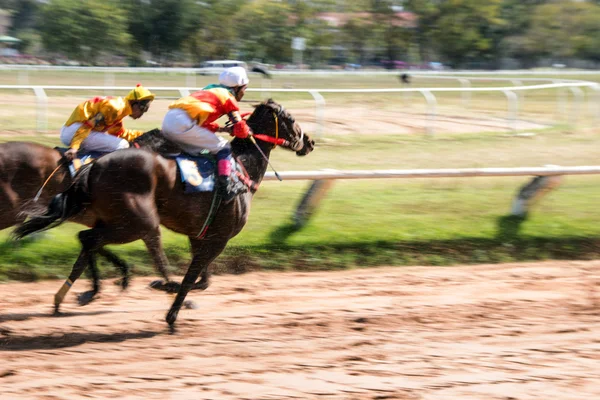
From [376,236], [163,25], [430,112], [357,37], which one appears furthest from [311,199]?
[357,37]

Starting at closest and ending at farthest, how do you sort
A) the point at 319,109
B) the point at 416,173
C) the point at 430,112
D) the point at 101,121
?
1. the point at 101,121
2. the point at 416,173
3. the point at 319,109
4. the point at 430,112

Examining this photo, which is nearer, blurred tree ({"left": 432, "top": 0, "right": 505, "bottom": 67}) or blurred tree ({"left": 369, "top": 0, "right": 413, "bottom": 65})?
blurred tree ({"left": 369, "top": 0, "right": 413, "bottom": 65})

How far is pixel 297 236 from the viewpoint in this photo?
7680 millimetres

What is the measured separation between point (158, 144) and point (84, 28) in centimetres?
3691

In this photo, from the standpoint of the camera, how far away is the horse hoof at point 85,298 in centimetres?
603

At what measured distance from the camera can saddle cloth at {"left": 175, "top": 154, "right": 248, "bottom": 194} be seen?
5.72 meters

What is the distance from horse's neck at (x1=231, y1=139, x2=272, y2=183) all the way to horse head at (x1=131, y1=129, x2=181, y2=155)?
0.45 m

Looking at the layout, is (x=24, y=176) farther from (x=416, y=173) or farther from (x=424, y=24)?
(x=424, y=24)

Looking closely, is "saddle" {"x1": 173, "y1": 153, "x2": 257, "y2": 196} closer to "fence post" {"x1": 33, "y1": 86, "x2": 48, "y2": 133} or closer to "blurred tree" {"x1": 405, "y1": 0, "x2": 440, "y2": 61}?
"fence post" {"x1": 33, "y1": 86, "x2": 48, "y2": 133}

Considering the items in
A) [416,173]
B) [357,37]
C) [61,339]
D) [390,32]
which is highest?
[416,173]

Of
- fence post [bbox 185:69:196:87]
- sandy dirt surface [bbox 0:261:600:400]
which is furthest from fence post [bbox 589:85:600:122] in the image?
sandy dirt surface [bbox 0:261:600:400]

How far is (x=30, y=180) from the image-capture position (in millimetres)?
5988

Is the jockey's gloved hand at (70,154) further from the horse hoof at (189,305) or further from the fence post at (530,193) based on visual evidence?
the fence post at (530,193)

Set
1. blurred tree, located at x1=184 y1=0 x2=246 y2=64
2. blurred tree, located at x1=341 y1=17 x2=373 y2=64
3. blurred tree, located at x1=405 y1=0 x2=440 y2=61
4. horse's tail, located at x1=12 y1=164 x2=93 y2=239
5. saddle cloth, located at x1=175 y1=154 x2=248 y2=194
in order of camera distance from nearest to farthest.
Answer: horse's tail, located at x1=12 y1=164 x2=93 y2=239, saddle cloth, located at x1=175 y1=154 x2=248 y2=194, blurred tree, located at x1=184 y1=0 x2=246 y2=64, blurred tree, located at x1=341 y1=17 x2=373 y2=64, blurred tree, located at x1=405 y1=0 x2=440 y2=61
